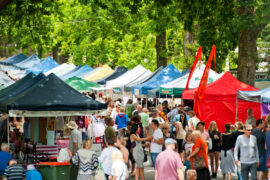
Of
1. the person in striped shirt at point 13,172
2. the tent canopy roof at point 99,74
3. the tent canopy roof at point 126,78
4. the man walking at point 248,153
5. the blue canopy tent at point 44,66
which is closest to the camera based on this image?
the person in striped shirt at point 13,172

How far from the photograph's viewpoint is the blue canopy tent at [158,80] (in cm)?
2614

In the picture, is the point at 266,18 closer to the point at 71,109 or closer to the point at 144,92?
the point at 144,92

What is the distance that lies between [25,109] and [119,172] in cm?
381

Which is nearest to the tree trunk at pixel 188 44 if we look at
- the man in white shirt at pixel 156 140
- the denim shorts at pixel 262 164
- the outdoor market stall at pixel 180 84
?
the outdoor market stall at pixel 180 84

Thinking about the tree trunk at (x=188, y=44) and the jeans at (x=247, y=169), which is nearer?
the jeans at (x=247, y=169)

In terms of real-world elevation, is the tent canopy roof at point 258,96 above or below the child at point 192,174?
above

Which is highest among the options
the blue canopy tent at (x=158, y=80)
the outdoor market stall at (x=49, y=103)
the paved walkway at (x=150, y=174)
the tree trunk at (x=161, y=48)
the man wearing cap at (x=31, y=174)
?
the tree trunk at (x=161, y=48)

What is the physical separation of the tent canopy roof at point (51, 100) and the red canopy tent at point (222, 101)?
8.10 metres

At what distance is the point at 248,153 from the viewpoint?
12609 millimetres

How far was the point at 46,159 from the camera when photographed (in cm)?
1500

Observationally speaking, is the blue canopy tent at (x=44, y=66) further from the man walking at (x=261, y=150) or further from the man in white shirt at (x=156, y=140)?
the man walking at (x=261, y=150)

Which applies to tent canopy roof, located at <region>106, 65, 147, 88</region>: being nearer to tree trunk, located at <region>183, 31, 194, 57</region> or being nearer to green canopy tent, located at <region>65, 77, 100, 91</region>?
green canopy tent, located at <region>65, 77, 100, 91</region>

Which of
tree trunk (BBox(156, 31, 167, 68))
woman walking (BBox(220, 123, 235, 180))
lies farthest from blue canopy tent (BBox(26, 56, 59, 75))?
woman walking (BBox(220, 123, 235, 180))

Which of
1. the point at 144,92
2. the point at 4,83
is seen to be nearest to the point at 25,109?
the point at 4,83
